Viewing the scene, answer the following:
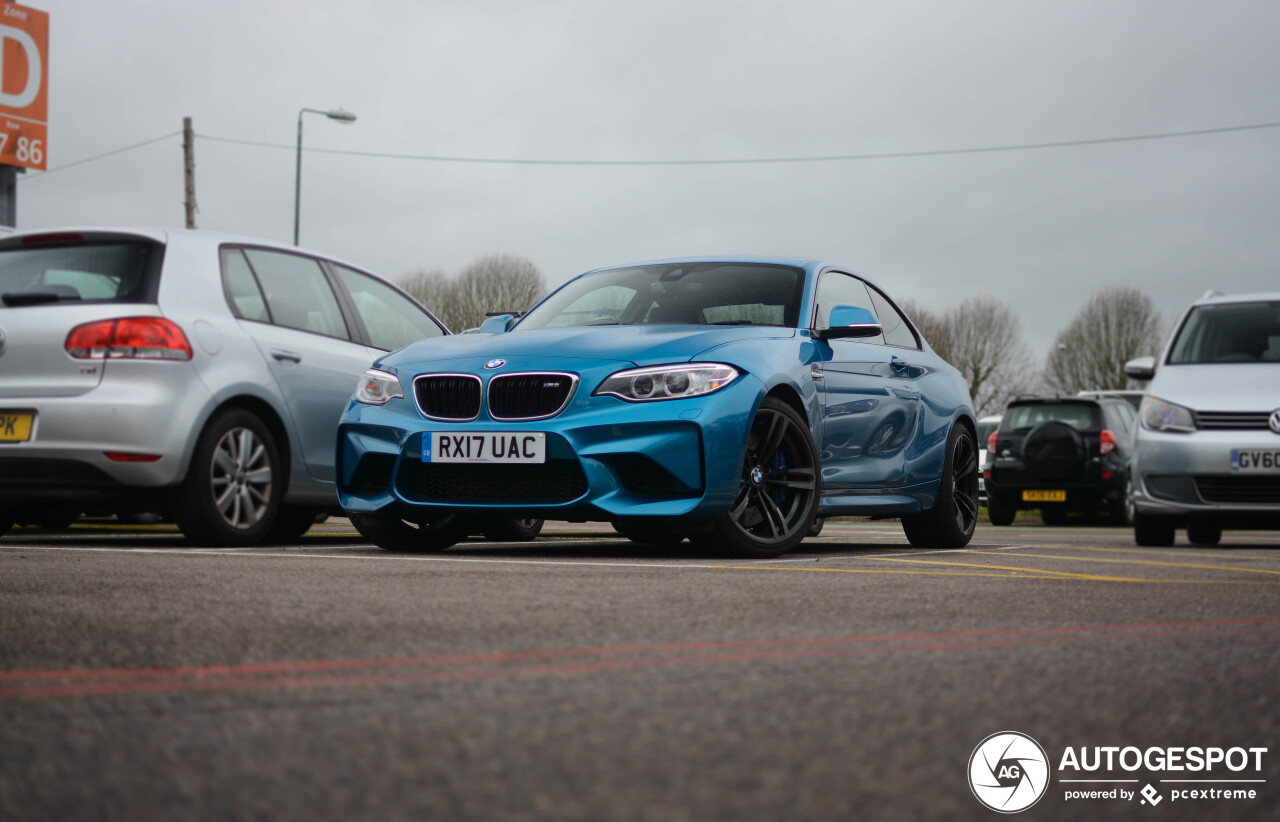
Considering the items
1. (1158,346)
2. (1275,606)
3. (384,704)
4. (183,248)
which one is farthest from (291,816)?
(1158,346)

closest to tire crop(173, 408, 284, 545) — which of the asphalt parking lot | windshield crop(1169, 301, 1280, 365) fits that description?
the asphalt parking lot

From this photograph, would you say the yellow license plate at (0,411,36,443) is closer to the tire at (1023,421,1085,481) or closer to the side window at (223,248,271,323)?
the side window at (223,248,271,323)

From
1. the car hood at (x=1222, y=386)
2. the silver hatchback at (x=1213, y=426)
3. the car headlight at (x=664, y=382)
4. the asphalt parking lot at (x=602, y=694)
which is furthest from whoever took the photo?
the car hood at (x=1222, y=386)

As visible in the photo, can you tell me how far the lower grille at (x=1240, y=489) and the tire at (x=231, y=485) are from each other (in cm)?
602

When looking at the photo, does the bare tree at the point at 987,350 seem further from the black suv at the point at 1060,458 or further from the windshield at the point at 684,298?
the windshield at the point at 684,298

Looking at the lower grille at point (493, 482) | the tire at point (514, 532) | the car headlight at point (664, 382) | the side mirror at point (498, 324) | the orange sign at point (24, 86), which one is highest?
the orange sign at point (24, 86)

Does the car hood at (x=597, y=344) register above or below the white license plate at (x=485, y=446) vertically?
above

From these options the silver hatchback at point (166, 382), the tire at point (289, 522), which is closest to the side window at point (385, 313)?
the silver hatchback at point (166, 382)

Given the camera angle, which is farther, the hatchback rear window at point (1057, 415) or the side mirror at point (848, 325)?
the hatchback rear window at point (1057, 415)

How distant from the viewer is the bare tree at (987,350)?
56281 mm

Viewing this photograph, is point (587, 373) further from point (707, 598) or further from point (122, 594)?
point (122, 594)

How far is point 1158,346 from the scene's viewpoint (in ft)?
186

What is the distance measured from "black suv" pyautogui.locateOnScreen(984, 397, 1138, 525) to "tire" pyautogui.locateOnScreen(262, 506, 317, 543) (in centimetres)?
1129

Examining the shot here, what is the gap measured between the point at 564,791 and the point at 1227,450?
839 centimetres
